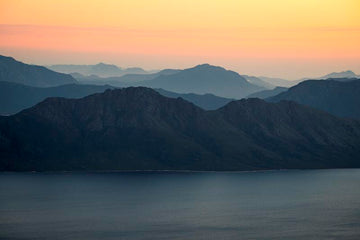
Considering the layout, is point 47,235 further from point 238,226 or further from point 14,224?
point 238,226

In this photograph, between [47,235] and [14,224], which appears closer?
[47,235]

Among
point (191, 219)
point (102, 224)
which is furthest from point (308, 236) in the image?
point (102, 224)

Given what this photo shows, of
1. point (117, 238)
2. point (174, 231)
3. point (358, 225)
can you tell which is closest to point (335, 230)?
point (358, 225)

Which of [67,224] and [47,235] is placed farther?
[67,224]

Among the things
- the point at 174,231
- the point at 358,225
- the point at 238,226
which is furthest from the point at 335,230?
the point at 174,231

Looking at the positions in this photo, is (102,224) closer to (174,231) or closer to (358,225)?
(174,231)

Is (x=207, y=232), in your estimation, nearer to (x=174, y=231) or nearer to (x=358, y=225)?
(x=174, y=231)

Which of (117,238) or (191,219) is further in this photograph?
(191,219)
